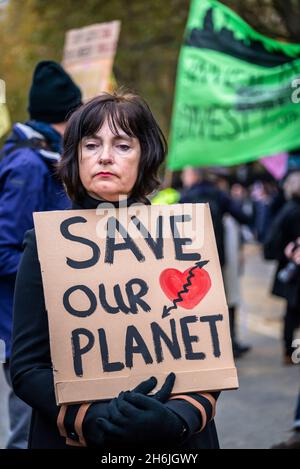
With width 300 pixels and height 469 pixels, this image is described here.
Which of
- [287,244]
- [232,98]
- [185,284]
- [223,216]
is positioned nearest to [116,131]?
[185,284]

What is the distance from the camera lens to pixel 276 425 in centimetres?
595

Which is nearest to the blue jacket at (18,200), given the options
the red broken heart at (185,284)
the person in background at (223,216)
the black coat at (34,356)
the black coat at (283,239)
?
the black coat at (34,356)

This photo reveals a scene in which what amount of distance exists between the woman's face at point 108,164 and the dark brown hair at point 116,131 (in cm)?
2

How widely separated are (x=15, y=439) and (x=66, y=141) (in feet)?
6.55

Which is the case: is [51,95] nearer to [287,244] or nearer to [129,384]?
[129,384]

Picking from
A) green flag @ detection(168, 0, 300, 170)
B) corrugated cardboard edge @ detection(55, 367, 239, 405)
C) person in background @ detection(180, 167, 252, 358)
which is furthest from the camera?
person in background @ detection(180, 167, 252, 358)

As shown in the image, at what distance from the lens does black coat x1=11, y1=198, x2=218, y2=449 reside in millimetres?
2293

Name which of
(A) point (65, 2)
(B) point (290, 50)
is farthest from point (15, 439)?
(A) point (65, 2)

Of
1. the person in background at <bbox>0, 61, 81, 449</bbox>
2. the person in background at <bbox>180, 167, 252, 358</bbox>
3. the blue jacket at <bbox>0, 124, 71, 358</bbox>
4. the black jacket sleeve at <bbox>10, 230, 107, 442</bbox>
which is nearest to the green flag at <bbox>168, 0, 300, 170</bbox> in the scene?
the person in background at <bbox>180, 167, 252, 358</bbox>

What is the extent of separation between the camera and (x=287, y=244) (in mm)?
7941

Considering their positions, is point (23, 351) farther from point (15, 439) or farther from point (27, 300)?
point (15, 439)

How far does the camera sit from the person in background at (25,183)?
3.70m

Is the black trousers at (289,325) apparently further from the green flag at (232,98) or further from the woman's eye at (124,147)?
the woman's eye at (124,147)

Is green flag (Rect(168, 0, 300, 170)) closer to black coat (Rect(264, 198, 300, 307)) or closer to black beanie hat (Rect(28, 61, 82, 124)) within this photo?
black coat (Rect(264, 198, 300, 307))
